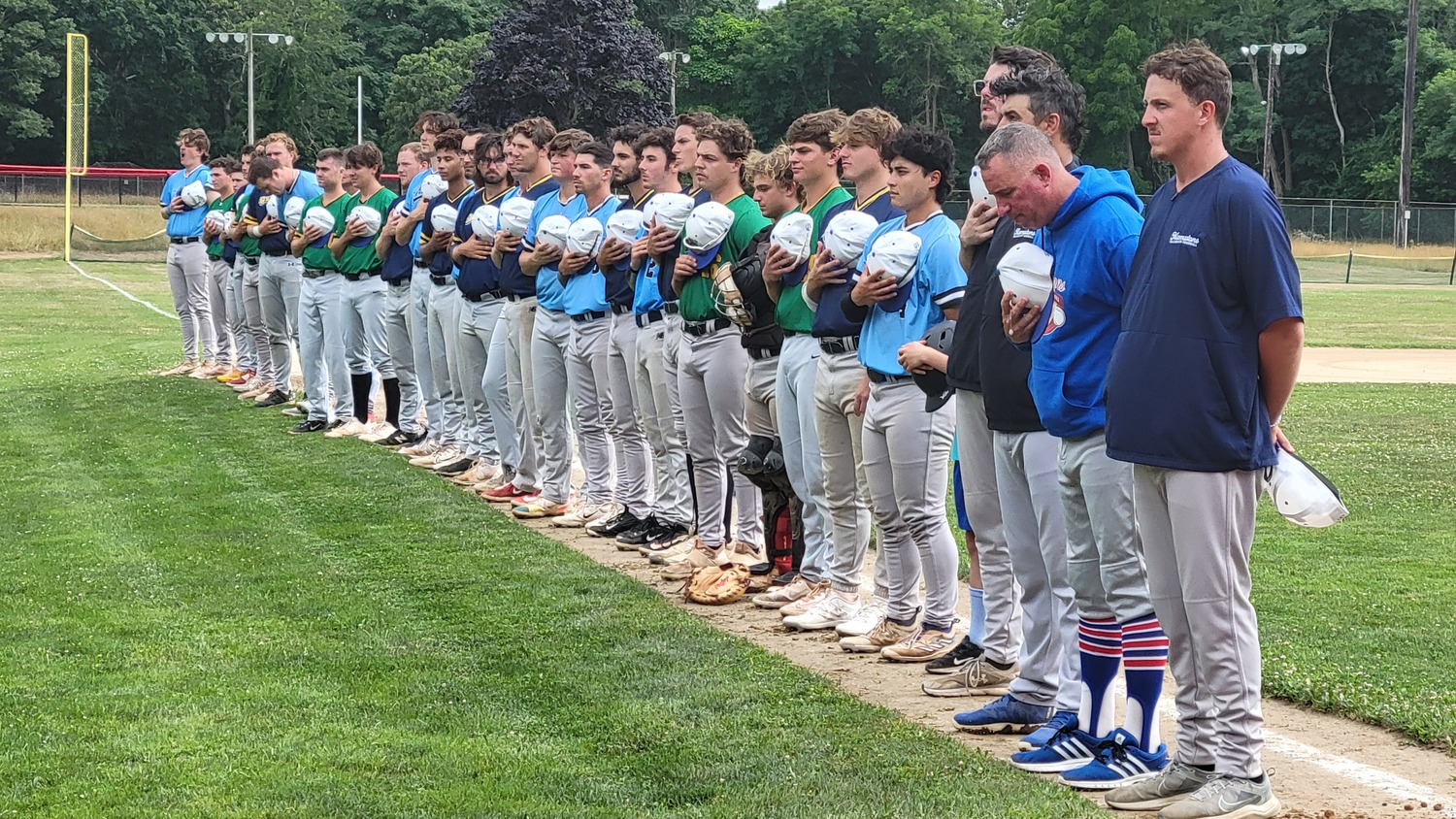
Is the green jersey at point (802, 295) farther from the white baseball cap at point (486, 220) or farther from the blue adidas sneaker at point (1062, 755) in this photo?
the white baseball cap at point (486, 220)

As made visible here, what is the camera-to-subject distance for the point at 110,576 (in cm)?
923

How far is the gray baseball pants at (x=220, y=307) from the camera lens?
62.0 ft

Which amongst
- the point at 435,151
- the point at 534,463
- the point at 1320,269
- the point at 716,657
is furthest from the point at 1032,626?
the point at 1320,269

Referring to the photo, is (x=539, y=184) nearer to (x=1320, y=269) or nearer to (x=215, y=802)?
(x=215, y=802)

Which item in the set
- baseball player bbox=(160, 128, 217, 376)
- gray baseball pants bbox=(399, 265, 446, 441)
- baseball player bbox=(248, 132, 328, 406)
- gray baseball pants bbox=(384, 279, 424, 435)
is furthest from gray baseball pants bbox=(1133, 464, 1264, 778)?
baseball player bbox=(160, 128, 217, 376)

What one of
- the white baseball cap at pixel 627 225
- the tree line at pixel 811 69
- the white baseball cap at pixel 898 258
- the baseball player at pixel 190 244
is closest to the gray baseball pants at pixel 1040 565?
the white baseball cap at pixel 898 258

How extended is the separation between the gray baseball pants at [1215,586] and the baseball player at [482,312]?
7.34 metres

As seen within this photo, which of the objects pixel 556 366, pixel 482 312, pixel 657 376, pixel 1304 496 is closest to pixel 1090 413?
pixel 1304 496

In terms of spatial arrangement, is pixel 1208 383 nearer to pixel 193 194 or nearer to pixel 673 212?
pixel 673 212

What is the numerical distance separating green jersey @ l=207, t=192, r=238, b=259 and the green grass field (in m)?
6.39

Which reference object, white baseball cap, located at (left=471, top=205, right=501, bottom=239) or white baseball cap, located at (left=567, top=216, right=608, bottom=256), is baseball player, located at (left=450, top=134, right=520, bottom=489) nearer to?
white baseball cap, located at (left=471, top=205, right=501, bottom=239)

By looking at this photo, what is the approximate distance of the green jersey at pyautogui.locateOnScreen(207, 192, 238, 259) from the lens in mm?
18344

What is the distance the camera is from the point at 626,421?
10.6m

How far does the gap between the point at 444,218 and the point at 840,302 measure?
5.76 m
